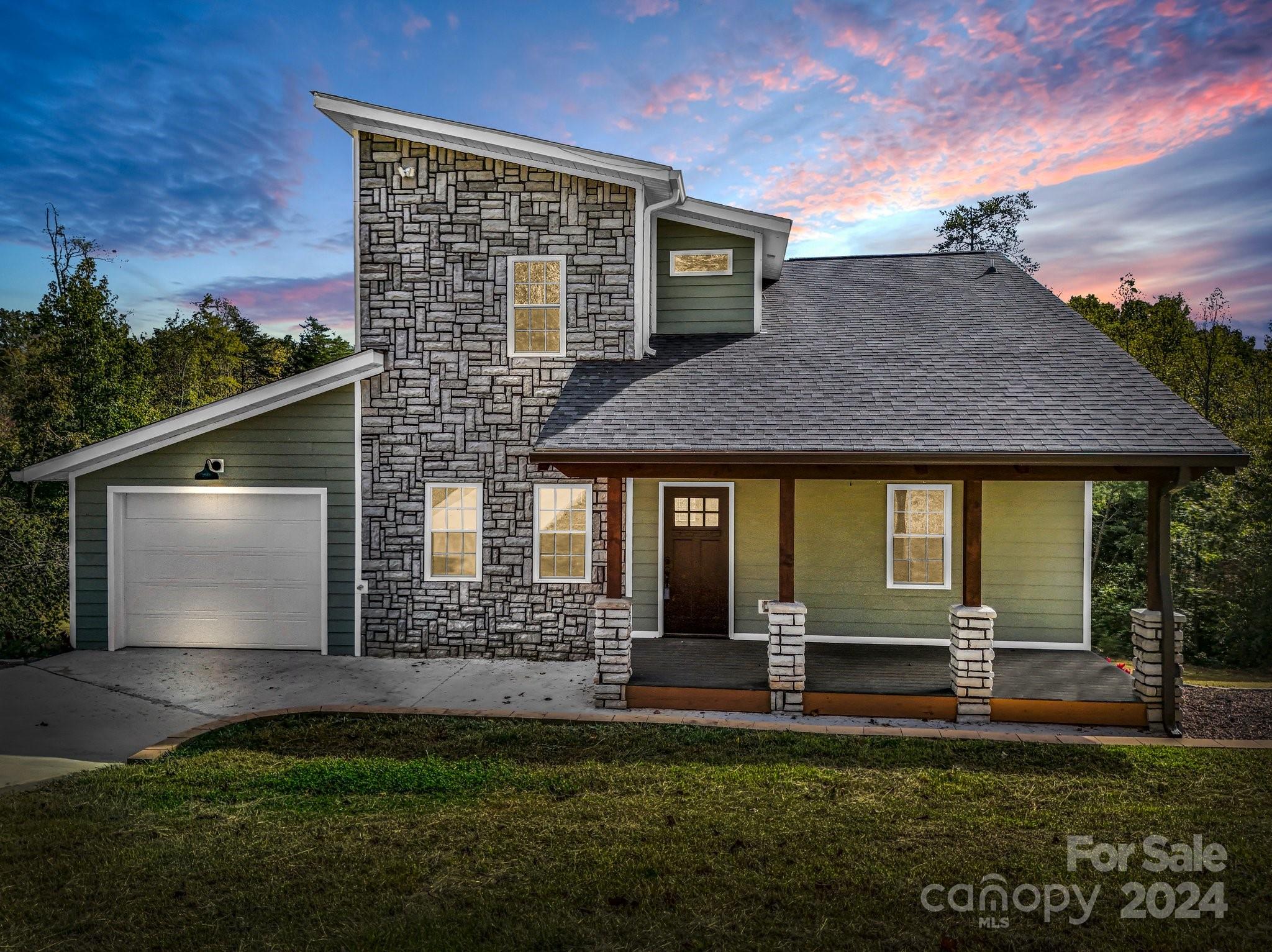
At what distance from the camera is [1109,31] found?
29.6 ft

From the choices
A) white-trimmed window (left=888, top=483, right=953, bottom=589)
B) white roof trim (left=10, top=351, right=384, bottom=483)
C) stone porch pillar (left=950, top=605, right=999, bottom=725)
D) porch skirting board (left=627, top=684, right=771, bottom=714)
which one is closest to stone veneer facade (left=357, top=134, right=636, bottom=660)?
white roof trim (left=10, top=351, right=384, bottom=483)

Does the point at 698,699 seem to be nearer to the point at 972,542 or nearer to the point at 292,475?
the point at 972,542

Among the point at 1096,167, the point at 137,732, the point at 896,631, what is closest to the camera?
the point at 137,732

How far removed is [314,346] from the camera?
85.7 ft

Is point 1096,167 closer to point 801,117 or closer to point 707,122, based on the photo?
point 801,117

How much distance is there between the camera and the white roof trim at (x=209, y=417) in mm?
8570

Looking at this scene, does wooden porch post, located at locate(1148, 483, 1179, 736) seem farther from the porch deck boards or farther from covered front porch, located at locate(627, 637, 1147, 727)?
the porch deck boards

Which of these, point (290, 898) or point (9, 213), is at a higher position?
point (9, 213)

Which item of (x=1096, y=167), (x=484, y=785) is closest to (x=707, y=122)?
(x=1096, y=167)

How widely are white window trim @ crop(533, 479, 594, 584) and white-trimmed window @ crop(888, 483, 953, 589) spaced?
4.06m

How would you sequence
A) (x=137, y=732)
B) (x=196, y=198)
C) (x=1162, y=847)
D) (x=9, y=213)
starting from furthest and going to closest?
1. (x=196, y=198)
2. (x=9, y=213)
3. (x=137, y=732)
4. (x=1162, y=847)

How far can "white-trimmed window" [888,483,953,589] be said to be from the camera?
8.85m

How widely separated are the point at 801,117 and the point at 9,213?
21109 millimetres

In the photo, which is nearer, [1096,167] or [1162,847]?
[1162,847]
